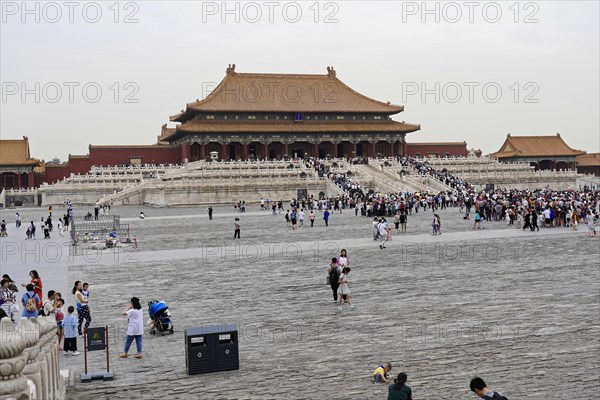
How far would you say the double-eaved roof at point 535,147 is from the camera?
84.4 meters

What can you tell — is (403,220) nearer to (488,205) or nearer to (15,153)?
(488,205)

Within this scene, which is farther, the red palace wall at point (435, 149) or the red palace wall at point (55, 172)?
the red palace wall at point (435, 149)

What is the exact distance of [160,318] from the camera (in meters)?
13.1

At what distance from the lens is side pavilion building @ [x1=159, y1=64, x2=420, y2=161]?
75.9 metres

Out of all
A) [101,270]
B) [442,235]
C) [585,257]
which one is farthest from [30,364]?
[442,235]

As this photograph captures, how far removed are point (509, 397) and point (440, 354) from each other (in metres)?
2.13

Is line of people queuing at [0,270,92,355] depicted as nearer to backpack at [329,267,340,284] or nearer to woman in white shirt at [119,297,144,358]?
woman in white shirt at [119,297,144,358]

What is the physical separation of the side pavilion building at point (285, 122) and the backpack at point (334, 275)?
5944cm

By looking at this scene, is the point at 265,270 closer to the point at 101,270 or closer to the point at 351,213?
the point at 101,270

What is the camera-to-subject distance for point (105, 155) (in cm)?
7400

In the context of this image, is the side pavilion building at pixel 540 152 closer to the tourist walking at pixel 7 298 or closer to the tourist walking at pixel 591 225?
the tourist walking at pixel 591 225

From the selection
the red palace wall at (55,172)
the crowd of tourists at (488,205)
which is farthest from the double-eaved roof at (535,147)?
the red palace wall at (55,172)

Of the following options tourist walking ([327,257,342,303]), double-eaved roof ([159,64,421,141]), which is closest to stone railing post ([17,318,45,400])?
tourist walking ([327,257,342,303])

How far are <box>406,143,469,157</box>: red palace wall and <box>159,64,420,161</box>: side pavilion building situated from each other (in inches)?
94.0
